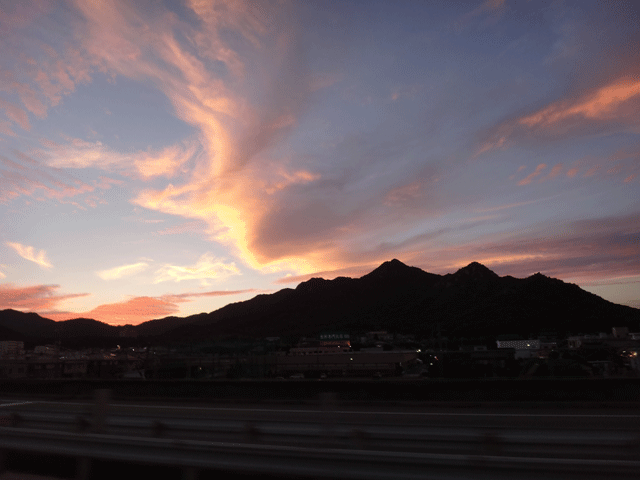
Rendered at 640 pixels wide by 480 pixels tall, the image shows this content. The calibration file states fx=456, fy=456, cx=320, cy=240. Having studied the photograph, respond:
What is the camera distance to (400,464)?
4281 millimetres

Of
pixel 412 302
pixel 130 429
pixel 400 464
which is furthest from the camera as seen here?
pixel 412 302

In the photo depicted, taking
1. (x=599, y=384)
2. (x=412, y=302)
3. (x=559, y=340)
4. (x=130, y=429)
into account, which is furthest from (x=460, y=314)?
(x=130, y=429)

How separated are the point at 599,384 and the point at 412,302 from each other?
373 feet

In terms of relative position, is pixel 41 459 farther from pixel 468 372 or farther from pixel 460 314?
pixel 460 314

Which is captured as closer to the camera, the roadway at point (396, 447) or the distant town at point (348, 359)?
the roadway at point (396, 447)

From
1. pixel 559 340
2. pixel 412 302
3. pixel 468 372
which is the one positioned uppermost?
pixel 412 302

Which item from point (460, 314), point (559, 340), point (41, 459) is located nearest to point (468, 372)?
point (559, 340)

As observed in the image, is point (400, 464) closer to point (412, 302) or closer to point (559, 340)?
point (559, 340)

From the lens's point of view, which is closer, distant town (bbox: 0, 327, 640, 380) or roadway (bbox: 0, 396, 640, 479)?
roadway (bbox: 0, 396, 640, 479)

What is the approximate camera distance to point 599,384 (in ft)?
49.9

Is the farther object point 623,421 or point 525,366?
point 525,366

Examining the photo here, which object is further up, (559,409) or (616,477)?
(616,477)

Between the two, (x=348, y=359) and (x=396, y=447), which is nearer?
(x=396, y=447)

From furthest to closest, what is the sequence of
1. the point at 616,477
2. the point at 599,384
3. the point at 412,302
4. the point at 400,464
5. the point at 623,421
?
the point at 412,302 → the point at 599,384 → the point at 623,421 → the point at 400,464 → the point at 616,477
